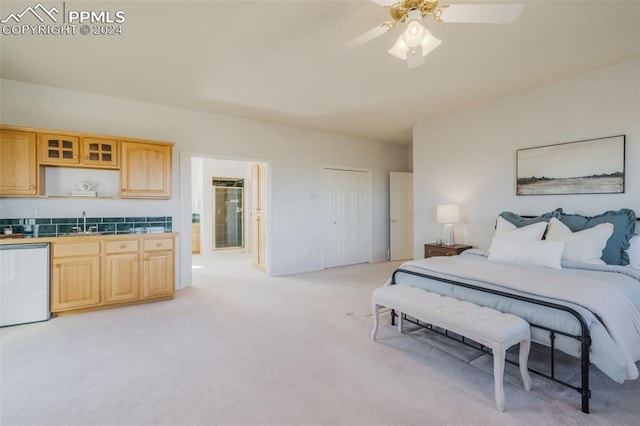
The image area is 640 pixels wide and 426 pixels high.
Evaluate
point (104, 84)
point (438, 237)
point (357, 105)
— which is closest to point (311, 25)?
point (357, 105)

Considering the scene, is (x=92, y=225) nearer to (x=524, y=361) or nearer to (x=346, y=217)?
(x=346, y=217)

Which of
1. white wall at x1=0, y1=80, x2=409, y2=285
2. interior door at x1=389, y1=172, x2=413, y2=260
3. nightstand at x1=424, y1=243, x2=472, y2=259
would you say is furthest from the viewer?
interior door at x1=389, y1=172, x2=413, y2=260

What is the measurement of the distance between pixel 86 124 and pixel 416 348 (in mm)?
4620

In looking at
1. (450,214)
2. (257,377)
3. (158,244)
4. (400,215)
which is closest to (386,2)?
(257,377)

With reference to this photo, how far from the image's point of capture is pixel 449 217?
4.36m

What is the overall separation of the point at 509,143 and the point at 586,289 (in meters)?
2.54

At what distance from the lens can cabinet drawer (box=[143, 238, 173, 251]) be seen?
12.4 feet


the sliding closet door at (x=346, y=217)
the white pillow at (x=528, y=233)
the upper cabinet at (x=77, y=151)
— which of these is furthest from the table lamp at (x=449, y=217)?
the upper cabinet at (x=77, y=151)

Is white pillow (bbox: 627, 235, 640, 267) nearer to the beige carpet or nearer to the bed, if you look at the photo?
the bed

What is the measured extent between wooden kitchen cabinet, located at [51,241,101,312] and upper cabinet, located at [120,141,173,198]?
81cm

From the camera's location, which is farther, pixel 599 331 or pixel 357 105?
pixel 357 105

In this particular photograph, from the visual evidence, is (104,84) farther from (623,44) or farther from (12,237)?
(623,44)

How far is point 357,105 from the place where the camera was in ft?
14.3

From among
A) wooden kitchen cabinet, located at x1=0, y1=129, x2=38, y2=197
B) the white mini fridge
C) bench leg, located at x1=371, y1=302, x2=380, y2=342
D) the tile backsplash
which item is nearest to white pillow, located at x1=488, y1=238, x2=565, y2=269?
bench leg, located at x1=371, y1=302, x2=380, y2=342
